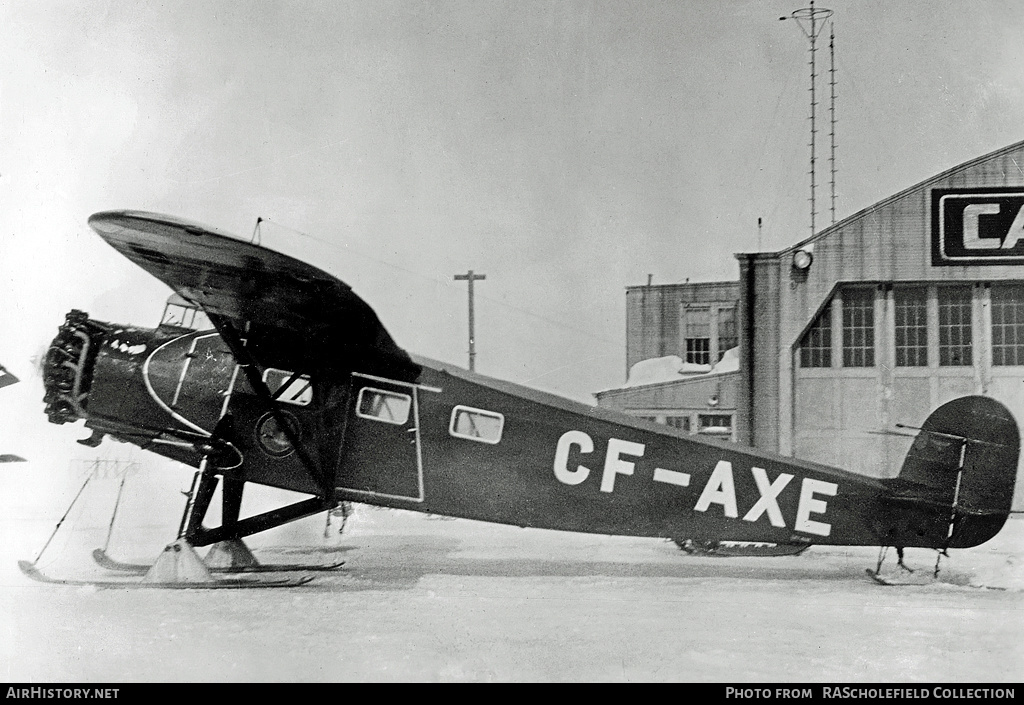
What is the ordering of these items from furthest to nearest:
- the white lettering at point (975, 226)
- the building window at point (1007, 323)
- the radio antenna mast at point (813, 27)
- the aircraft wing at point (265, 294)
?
the white lettering at point (975, 226) < the building window at point (1007, 323) < the radio antenna mast at point (813, 27) < the aircraft wing at point (265, 294)

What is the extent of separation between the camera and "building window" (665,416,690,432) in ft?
19.6

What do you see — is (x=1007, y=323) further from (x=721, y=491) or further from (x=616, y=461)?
(x=616, y=461)

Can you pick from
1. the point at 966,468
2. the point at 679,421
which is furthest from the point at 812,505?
the point at 679,421

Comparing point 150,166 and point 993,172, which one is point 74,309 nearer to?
point 150,166

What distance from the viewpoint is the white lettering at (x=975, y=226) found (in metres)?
5.75

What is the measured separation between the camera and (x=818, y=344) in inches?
248

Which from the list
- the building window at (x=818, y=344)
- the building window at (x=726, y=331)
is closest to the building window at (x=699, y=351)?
the building window at (x=726, y=331)

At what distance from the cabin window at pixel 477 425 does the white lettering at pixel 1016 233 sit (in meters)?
3.94

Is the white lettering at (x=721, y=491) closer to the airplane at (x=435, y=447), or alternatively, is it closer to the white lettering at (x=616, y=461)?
the airplane at (x=435, y=447)

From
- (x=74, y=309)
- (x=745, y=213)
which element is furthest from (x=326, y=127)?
(x=745, y=213)

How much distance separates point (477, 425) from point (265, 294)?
1.62 meters

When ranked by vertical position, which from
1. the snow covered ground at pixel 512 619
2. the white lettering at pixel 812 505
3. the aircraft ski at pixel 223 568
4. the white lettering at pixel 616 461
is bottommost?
the snow covered ground at pixel 512 619

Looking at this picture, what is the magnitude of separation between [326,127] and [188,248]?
176 centimetres

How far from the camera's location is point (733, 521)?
5.18 m
